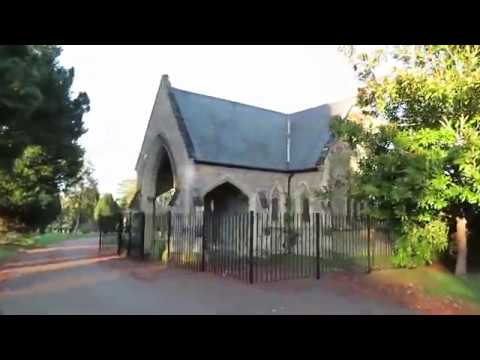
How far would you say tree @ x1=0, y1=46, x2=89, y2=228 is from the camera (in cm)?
1619

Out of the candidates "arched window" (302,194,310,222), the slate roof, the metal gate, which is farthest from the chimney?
"arched window" (302,194,310,222)

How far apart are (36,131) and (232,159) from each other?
12211 mm

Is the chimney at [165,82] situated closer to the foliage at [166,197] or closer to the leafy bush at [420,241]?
the foliage at [166,197]

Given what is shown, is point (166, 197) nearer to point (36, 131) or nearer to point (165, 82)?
point (36, 131)

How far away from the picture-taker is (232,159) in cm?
2244

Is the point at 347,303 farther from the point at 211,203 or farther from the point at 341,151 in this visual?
the point at 211,203

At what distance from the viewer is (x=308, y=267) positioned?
15.9m

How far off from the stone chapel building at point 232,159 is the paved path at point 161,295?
273 inches

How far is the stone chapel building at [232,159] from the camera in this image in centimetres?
2141

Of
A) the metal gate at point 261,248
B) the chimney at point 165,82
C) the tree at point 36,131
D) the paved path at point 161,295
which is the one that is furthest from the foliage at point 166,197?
the paved path at point 161,295

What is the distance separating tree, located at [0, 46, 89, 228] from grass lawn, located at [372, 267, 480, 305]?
1514cm
